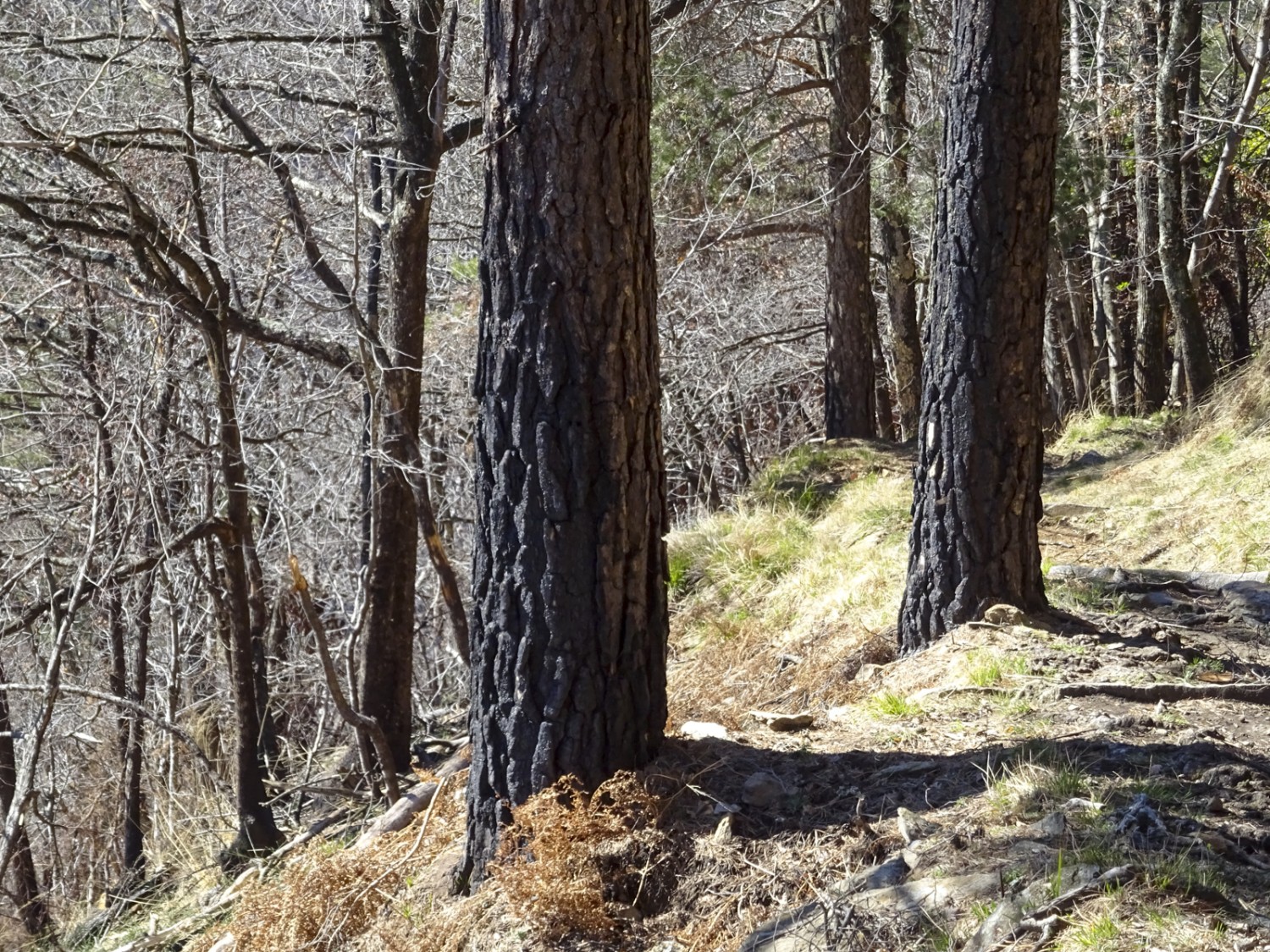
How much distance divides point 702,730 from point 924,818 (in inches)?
39.3

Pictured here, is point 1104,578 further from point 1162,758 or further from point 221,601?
point 221,601

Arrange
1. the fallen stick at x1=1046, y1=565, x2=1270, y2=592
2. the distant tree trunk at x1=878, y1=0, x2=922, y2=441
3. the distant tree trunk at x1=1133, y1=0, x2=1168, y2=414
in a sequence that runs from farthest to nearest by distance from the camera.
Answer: the distant tree trunk at x1=1133, y1=0, x2=1168, y2=414 < the distant tree trunk at x1=878, y1=0, x2=922, y2=441 < the fallen stick at x1=1046, y1=565, x2=1270, y2=592

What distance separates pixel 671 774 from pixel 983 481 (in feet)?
6.98

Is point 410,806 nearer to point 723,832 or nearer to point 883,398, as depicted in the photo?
point 723,832

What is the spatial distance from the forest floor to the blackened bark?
0.88 feet

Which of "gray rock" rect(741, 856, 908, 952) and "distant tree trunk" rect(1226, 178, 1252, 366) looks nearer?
"gray rock" rect(741, 856, 908, 952)

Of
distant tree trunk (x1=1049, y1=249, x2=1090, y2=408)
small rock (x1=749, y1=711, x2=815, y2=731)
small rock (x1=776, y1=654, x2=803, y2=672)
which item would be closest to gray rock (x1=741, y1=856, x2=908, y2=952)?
small rock (x1=749, y1=711, x2=815, y2=731)

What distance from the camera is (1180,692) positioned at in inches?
177

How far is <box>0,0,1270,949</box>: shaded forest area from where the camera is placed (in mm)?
7508

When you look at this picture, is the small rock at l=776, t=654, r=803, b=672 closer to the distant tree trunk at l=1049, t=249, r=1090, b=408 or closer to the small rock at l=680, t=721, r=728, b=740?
the small rock at l=680, t=721, r=728, b=740

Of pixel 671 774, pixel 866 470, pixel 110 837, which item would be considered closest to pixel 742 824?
pixel 671 774

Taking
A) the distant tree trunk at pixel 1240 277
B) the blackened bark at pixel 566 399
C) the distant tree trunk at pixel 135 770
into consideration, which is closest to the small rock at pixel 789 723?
the blackened bark at pixel 566 399

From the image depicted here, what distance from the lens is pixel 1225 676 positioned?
15.6ft

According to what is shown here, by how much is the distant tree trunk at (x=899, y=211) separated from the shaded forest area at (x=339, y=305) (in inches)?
1.4
